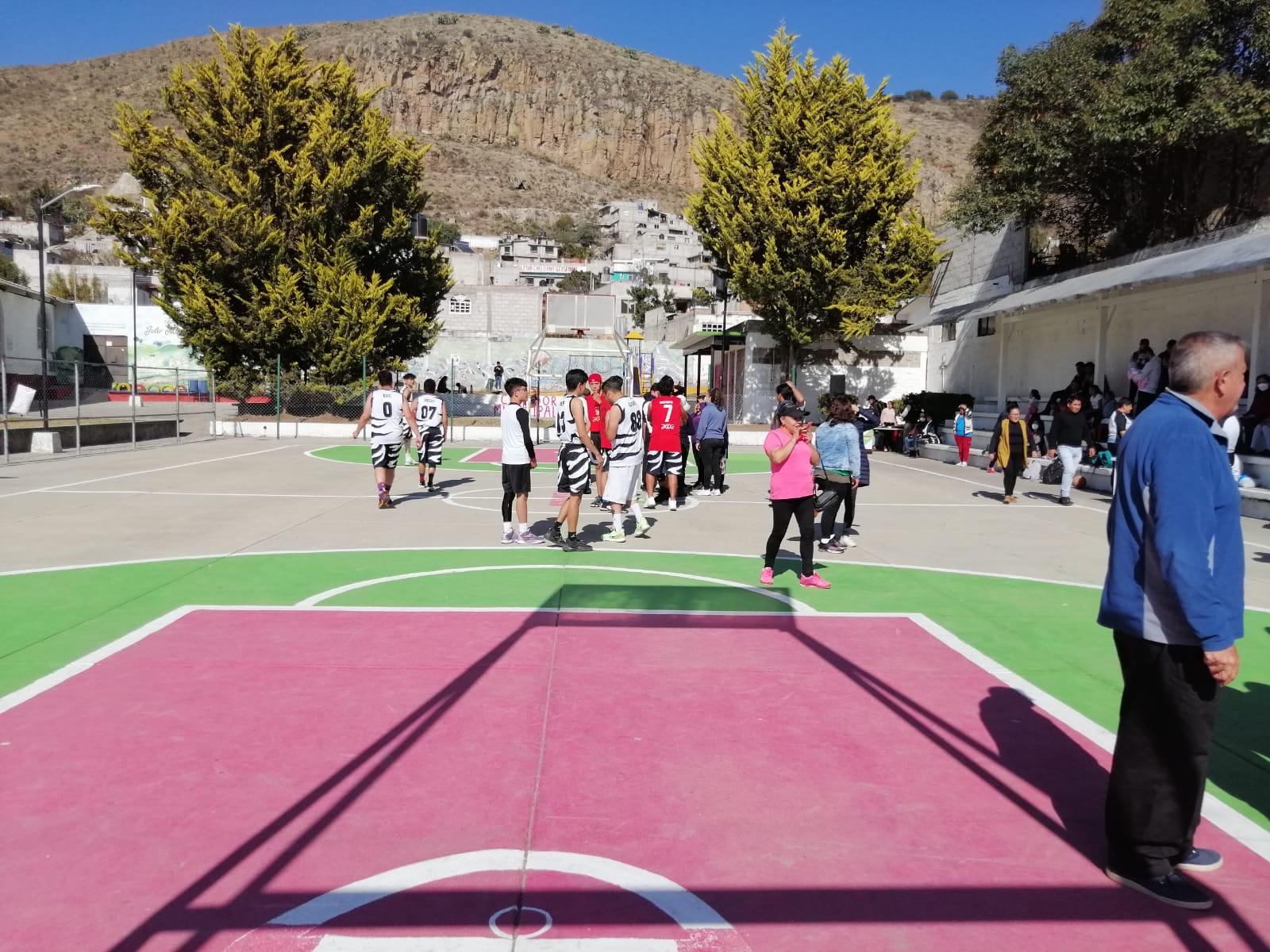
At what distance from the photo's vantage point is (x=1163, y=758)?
10.4 ft

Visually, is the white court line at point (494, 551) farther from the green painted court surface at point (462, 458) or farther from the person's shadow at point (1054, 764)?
the green painted court surface at point (462, 458)

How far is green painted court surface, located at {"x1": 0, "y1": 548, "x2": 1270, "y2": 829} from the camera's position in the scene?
5.55m

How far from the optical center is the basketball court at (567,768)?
296 cm

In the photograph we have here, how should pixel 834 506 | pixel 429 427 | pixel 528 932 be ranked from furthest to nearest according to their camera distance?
pixel 429 427 → pixel 834 506 → pixel 528 932

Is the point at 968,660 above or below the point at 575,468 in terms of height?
below

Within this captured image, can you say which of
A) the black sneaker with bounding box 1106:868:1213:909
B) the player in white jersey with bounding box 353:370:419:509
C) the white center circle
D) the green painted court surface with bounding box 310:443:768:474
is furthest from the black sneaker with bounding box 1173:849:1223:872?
the green painted court surface with bounding box 310:443:768:474

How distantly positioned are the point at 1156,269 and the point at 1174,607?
17756mm

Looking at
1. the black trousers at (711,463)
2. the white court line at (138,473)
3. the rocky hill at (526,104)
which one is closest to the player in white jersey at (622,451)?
the black trousers at (711,463)

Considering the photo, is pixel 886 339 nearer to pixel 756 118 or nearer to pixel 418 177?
pixel 756 118

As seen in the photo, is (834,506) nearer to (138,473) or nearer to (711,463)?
(711,463)

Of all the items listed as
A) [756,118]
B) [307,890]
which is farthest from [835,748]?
[756,118]

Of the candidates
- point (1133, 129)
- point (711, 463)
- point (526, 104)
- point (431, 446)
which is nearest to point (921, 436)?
point (1133, 129)

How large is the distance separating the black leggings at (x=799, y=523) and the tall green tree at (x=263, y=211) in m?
23.6

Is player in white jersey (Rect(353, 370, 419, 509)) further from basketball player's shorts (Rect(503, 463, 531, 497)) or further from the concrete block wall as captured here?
the concrete block wall
